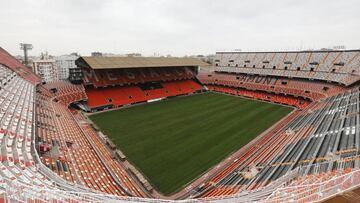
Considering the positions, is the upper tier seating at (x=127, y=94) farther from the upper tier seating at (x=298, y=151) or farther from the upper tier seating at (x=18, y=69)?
the upper tier seating at (x=298, y=151)

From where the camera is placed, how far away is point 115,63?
30453 mm

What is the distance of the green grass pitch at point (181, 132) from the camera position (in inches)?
563

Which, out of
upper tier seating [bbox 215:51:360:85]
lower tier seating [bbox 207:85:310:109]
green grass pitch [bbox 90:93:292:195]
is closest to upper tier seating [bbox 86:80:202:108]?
green grass pitch [bbox 90:93:292:195]

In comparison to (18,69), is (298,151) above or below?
below

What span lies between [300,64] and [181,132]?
29.7 meters

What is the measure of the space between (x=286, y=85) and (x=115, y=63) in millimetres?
29066

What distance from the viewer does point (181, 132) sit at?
66.2ft

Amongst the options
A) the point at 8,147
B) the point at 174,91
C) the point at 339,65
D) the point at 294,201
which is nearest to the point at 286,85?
the point at 339,65

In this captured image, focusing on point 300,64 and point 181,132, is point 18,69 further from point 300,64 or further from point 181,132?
point 300,64

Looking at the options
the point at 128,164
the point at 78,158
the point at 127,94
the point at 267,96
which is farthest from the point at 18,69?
the point at 267,96

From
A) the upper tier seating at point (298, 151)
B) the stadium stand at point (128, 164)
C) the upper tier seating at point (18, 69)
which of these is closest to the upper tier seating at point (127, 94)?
the stadium stand at point (128, 164)

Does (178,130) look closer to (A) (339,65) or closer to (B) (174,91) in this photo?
(B) (174,91)

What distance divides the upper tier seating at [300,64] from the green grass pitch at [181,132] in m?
10.6

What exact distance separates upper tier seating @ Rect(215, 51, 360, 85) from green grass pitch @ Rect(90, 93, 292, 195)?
10574mm
